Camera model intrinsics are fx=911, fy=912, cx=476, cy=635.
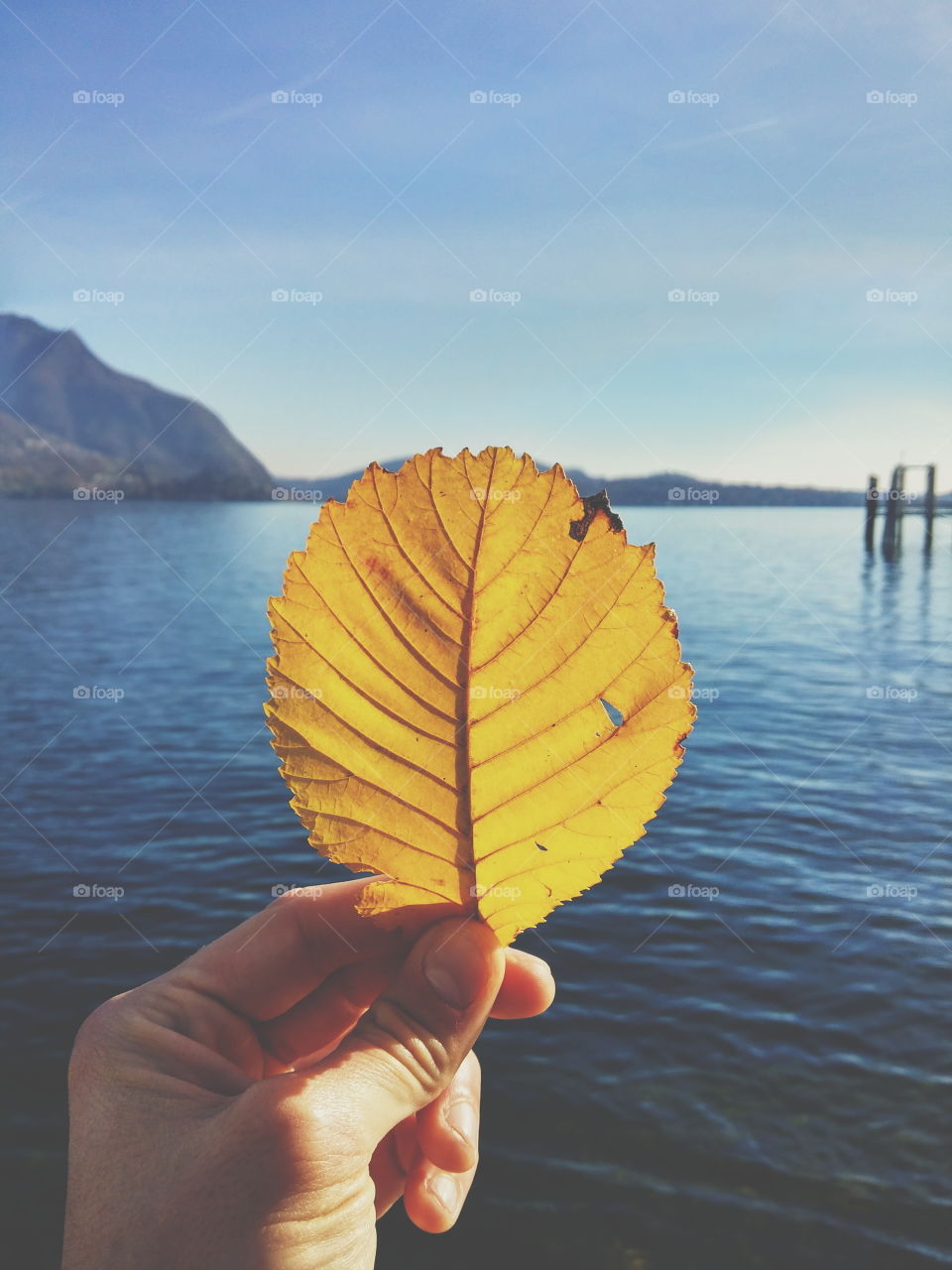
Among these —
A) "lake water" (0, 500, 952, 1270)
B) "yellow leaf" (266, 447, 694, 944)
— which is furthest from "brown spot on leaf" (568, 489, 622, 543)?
"lake water" (0, 500, 952, 1270)

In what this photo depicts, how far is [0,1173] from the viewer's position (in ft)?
29.4

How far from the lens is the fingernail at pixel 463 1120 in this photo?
3162 mm

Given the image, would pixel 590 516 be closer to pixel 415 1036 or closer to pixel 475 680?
pixel 475 680

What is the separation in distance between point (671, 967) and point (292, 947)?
10.00 meters

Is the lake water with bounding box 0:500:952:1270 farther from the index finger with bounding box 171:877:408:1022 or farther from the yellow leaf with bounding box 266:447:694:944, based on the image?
the yellow leaf with bounding box 266:447:694:944

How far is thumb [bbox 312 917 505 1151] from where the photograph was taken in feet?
7.66

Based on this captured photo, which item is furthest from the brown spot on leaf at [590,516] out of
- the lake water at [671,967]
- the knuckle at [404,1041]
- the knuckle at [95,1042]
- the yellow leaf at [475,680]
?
the lake water at [671,967]

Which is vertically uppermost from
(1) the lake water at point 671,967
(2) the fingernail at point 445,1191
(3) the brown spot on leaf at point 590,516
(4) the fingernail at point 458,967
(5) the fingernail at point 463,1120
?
(3) the brown spot on leaf at point 590,516

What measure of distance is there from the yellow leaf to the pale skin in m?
0.39

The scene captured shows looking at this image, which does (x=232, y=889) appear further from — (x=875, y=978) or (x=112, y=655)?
(x=112, y=655)

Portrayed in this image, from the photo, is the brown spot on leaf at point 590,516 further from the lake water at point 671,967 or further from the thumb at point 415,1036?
the lake water at point 671,967

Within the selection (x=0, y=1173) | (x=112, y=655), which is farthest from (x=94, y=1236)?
(x=112, y=655)

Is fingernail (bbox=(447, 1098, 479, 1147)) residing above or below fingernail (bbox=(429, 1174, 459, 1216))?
above

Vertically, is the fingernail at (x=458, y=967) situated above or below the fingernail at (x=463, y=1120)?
above
